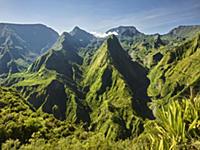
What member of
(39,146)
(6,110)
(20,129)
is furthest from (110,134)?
(39,146)

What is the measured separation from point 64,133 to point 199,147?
63.2 meters

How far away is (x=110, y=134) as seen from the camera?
197375 millimetres

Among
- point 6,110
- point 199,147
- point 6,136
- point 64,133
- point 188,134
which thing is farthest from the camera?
point 6,110

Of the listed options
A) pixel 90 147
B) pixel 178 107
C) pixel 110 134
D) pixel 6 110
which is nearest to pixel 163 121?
pixel 178 107

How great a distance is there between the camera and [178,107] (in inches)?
578

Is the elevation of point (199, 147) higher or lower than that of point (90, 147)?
higher

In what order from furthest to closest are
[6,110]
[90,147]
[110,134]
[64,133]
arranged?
1. [110,134]
2. [6,110]
3. [64,133]
4. [90,147]

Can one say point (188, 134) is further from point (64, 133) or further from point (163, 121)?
point (64, 133)

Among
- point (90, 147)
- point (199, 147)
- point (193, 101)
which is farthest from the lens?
point (90, 147)

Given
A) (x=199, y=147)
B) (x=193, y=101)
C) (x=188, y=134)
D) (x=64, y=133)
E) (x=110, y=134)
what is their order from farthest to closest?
(x=110, y=134) < (x=64, y=133) < (x=193, y=101) < (x=188, y=134) < (x=199, y=147)

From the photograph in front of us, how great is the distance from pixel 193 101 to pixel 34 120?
2495 inches

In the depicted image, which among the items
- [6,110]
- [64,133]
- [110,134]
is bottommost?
[110,134]

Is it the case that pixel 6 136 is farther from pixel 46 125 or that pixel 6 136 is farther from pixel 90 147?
pixel 90 147

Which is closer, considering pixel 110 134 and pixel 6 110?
pixel 6 110
